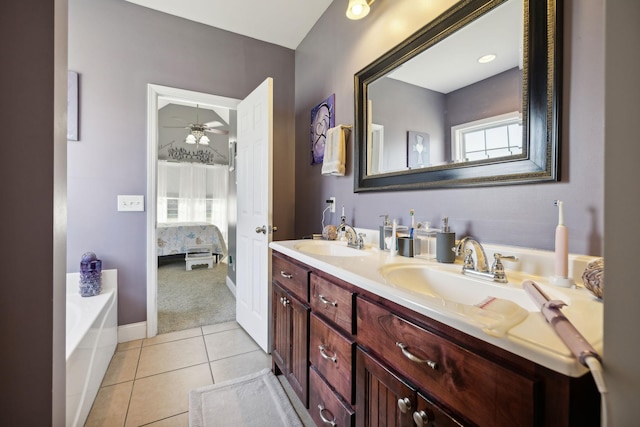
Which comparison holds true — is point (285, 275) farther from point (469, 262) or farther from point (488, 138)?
point (488, 138)

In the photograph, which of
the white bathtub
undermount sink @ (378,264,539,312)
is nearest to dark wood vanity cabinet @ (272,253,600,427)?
undermount sink @ (378,264,539,312)

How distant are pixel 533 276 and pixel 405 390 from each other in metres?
0.57

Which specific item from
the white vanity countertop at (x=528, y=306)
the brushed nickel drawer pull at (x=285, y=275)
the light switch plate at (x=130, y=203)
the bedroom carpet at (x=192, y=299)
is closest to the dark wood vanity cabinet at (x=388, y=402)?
the white vanity countertop at (x=528, y=306)

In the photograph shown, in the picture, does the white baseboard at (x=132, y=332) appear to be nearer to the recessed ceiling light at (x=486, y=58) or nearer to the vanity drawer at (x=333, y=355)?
the vanity drawer at (x=333, y=355)

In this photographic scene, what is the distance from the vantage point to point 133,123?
217 cm

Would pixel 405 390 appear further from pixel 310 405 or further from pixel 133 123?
pixel 133 123

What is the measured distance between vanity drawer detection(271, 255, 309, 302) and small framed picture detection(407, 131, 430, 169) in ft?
2.53

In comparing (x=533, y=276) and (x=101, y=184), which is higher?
(x=101, y=184)

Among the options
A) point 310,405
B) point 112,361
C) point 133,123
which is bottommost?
point 112,361

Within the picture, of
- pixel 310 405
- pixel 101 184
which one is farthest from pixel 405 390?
pixel 101 184

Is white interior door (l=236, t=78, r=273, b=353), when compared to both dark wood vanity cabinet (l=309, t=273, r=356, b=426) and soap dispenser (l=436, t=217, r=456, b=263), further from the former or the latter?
soap dispenser (l=436, t=217, r=456, b=263)

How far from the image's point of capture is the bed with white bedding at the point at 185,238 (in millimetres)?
4562

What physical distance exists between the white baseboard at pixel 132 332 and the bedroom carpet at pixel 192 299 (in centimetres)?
14

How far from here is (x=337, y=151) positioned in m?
1.86
